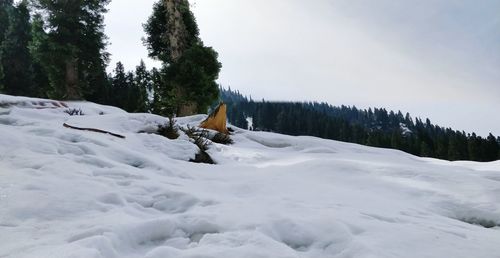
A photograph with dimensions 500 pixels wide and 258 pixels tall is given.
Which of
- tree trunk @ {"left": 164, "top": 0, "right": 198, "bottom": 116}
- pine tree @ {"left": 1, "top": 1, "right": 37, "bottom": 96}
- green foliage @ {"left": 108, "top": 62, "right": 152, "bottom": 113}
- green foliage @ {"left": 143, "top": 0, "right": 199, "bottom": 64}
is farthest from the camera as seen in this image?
green foliage @ {"left": 108, "top": 62, "right": 152, "bottom": 113}

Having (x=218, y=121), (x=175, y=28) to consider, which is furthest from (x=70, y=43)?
(x=218, y=121)

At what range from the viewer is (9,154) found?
3773mm

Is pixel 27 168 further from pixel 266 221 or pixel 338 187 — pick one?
pixel 338 187

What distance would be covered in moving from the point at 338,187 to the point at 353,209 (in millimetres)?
1081

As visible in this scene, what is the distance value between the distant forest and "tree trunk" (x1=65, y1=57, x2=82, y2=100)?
208 feet

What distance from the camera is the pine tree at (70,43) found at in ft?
61.6

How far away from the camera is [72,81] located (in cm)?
1919

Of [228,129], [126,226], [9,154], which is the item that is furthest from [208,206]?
[228,129]

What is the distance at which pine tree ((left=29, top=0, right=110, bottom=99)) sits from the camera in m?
18.8

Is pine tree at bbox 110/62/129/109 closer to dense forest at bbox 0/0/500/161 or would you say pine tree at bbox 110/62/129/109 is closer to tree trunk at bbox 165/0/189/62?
dense forest at bbox 0/0/500/161

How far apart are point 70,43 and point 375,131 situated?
303 ft

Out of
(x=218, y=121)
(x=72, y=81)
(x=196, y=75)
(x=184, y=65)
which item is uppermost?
(x=184, y=65)

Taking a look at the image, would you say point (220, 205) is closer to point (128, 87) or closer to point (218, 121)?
point (218, 121)

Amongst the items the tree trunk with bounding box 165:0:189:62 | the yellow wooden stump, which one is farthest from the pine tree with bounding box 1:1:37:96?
the yellow wooden stump
